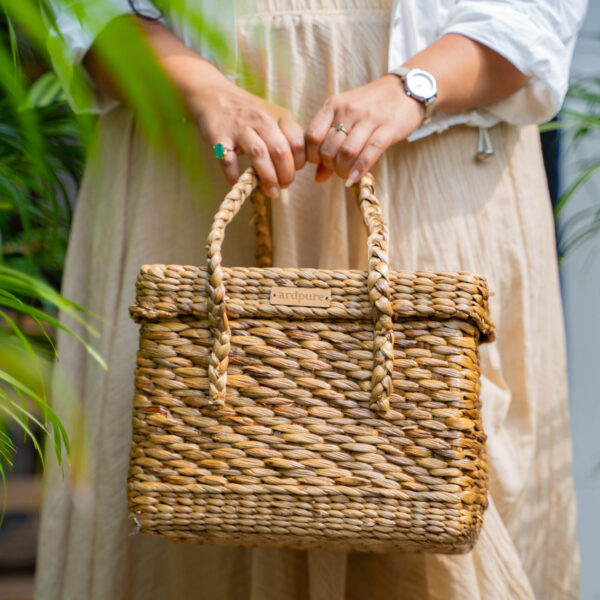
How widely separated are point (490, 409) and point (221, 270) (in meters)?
0.46

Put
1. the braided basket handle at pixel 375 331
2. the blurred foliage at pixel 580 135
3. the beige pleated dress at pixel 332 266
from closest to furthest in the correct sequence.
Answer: the braided basket handle at pixel 375 331
the beige pleated dress at pixel 332 266
the blurred foliage at pixel 580 135

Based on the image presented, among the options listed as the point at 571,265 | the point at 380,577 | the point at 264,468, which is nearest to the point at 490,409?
the point at 380,577

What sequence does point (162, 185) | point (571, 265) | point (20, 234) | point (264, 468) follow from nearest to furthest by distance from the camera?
point (264, 468)
point (162, 185)
point (20, 234)
point (571, 265)

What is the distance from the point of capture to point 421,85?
982 mm

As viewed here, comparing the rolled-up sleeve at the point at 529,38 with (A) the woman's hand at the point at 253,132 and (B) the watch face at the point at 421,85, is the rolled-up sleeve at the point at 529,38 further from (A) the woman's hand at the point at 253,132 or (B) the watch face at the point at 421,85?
(A) the woman's hand at the point at 253,132

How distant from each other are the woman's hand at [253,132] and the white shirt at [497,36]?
56mm

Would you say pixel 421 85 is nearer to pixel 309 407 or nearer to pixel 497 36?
pixel 497 36

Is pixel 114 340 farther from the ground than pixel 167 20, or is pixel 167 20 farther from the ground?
pixel 167 20

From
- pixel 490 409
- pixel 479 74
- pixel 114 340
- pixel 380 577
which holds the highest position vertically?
pixel 479 74

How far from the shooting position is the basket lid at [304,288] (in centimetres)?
79

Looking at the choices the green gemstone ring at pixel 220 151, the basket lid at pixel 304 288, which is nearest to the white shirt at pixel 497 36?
the green gemstone ring at pixel 220 151

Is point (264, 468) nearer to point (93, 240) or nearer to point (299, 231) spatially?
point (299, 231)

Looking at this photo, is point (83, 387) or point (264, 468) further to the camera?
point (83, 387)

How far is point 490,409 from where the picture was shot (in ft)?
3.42
